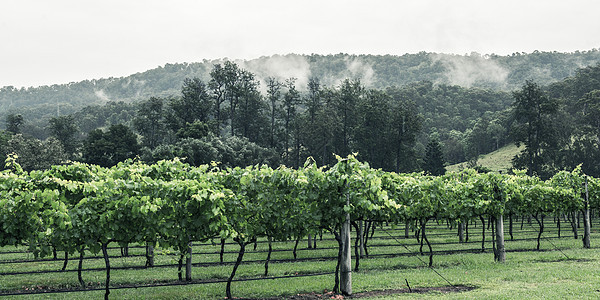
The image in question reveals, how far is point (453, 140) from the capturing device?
10681cm

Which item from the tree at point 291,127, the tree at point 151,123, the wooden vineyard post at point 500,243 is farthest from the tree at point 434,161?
the wooden vineyard post at point 500,243

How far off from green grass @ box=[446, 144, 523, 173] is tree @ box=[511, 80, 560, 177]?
17.7 meters

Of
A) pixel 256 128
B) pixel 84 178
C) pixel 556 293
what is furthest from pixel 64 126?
pixel 556 293

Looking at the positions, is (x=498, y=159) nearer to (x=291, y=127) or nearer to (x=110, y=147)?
(x=291, y=127)

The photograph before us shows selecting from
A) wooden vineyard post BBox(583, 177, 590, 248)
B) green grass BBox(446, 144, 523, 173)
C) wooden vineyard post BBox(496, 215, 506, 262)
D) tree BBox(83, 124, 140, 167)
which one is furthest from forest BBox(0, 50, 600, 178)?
wooden vineyard post BBox(496, 215, 506, 262)

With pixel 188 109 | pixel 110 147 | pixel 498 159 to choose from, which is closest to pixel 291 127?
pixel 188 109

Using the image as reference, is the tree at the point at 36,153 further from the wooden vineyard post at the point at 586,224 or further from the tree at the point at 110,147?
the wooden vineyard post at the point at 586,224

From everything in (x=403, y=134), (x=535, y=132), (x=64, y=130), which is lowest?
(x=535, y=132)

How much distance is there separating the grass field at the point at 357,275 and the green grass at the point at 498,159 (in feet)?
240

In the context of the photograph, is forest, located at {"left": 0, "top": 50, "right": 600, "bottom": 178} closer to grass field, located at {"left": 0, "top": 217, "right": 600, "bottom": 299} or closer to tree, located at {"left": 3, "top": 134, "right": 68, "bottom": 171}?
tree, located at {"left": 3, "top": 134, "right": 68, "bottom": 171}

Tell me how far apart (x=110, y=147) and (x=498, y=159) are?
77.0 m

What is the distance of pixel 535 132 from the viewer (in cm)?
6931

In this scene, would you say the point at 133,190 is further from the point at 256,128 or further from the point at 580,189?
the point at 256,128

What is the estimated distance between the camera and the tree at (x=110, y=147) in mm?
58438
